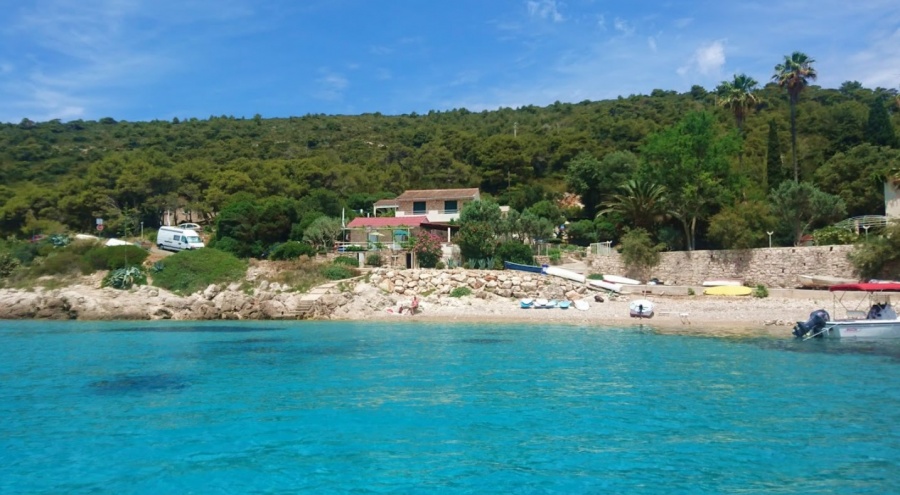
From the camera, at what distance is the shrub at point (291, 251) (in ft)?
145

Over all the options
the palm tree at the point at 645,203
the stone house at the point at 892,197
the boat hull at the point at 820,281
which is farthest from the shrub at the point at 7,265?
the stone house at the point at 892,197

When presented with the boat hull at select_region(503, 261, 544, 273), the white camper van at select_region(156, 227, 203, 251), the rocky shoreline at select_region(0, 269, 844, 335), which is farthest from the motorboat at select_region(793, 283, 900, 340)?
the white camper van at select_region(156, 227, 203, 251)

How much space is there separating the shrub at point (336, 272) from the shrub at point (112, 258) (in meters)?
14.2

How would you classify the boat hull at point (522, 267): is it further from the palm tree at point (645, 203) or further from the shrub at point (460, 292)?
the palm tree at point (645, 203)

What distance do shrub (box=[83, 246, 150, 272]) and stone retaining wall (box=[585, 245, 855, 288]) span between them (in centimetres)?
3198

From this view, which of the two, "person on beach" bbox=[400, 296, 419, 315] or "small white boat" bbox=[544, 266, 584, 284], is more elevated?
"small white boat" bbox=[544, 266, 584, 284]

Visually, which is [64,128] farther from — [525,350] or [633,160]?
[525,350]

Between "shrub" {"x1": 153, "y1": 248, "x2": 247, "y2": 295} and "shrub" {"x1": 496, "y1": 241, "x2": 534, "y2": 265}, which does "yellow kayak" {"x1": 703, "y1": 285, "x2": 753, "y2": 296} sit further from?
"shrub" {"x1": 153, "y1": 248, "x2": 247, "y2": 295}

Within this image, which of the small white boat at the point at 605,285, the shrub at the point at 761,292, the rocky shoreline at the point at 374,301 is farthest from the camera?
the small white boat at the point at 605,285

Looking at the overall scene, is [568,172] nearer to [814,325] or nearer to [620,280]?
[620,280]

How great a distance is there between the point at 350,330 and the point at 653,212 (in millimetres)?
24487

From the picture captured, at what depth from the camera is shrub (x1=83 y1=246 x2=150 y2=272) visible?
4434 cm

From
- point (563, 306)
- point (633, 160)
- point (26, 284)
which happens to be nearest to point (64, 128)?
point (26, 284)

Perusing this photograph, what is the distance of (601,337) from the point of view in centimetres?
2744
